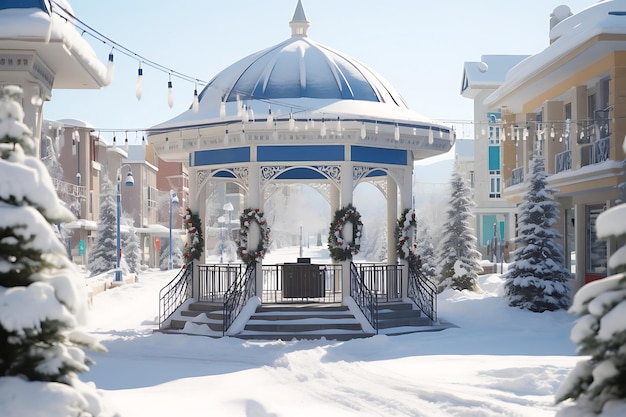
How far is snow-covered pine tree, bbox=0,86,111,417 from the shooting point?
265 inches

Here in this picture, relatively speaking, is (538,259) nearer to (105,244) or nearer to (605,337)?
(605,337)

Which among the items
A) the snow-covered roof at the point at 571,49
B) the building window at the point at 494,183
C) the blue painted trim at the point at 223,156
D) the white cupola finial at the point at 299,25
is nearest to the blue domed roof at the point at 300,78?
the white cupola finial at the point at 299,25

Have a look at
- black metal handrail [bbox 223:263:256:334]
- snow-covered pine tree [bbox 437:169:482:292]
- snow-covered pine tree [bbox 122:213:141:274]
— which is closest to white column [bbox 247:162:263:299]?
black metal handrail [bbox 223:263:256:334]

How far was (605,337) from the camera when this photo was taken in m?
6.79

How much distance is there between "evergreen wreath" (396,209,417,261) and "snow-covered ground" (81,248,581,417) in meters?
2.21

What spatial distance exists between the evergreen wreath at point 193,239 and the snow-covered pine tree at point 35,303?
14.8m

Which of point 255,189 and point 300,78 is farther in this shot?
point 300,78

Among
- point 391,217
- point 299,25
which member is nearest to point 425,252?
point 391,217

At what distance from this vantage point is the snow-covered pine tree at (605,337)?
6.84 meters

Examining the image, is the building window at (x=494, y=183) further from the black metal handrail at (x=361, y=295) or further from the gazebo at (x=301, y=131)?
the black metal handrail at (x=361, y=295)

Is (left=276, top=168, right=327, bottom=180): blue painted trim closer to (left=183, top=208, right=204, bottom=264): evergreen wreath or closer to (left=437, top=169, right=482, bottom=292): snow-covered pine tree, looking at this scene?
(left=183, top=208, right=204, bottom=264): evergreen wreath

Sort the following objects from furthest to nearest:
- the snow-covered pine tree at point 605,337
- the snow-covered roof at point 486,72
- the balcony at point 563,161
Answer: the snow-covered roof at point 486,72 < the balcony at point 563,161 < the snow-covered pine tree at point 605,337

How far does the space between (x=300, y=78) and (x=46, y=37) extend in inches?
356

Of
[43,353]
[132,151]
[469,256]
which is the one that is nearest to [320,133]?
[43,353]
